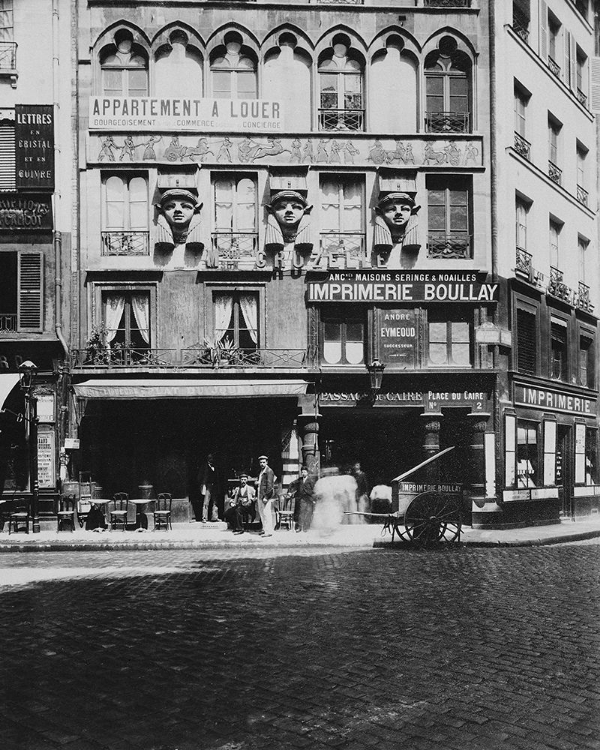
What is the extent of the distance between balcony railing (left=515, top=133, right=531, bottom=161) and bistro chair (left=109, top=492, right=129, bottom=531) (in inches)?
583

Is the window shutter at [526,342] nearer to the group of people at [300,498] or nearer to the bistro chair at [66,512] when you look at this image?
the group of people at [300,498]

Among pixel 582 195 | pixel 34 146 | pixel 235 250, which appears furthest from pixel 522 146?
pixel 34 146

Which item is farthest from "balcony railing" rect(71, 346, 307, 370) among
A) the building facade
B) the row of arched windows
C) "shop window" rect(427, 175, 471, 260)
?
the row of arched windows

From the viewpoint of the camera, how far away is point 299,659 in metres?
6.93

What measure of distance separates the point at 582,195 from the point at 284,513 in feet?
55.8

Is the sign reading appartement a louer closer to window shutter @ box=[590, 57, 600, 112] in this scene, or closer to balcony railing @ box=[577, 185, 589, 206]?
balcony railing @ box=[577, 185, 589, 206]

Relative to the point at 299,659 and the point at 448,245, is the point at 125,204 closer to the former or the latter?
the point at 448,245

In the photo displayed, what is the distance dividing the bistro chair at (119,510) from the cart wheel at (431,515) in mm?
7457

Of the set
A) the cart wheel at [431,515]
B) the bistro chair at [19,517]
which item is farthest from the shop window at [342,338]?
the bistro chair at [19,517]

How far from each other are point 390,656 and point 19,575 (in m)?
6.91

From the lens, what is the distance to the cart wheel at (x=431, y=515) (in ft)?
50.6

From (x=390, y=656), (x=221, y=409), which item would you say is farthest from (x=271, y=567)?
(x=221, y=409)

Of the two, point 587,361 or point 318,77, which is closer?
point 318,77

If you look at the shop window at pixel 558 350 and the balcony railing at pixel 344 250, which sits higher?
the balcony railing at pixel 344 250
